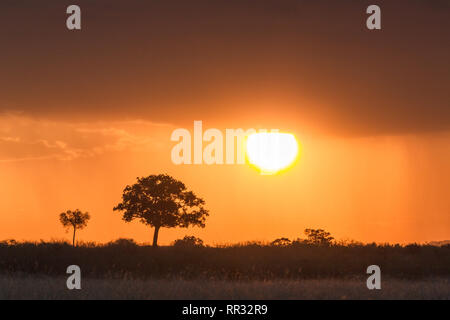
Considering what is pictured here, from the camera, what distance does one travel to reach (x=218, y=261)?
37406 millimetres

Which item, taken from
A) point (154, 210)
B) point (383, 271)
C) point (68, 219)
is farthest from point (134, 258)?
point (68, 219)

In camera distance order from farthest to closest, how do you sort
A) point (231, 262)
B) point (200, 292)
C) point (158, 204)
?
1. point (158, 204)
2. point (231, 262)
3. point (200, 292)

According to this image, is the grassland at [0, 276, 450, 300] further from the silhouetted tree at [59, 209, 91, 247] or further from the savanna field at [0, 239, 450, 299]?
the silhouetted tree at [59, 209, 91, 247]

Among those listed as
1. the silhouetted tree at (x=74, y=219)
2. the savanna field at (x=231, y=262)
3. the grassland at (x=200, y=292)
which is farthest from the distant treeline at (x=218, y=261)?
the silhouetted tree at (x=74, y=219)

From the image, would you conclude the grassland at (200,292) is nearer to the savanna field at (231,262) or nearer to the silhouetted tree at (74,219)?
the savanna field at (231,262)

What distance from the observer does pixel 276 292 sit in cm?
2116

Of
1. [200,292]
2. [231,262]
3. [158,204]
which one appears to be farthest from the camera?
[158,204]

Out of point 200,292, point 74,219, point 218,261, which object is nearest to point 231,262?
point 218,261

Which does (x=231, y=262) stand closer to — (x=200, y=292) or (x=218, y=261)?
(x=218, y=261)

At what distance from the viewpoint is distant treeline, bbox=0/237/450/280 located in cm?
3538

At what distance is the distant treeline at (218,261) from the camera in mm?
35375

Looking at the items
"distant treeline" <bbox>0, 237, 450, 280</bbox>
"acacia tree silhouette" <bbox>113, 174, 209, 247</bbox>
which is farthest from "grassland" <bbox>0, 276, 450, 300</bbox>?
"acacia tree silhouette" <bbox>113, 174, 209, 247</bbox>
